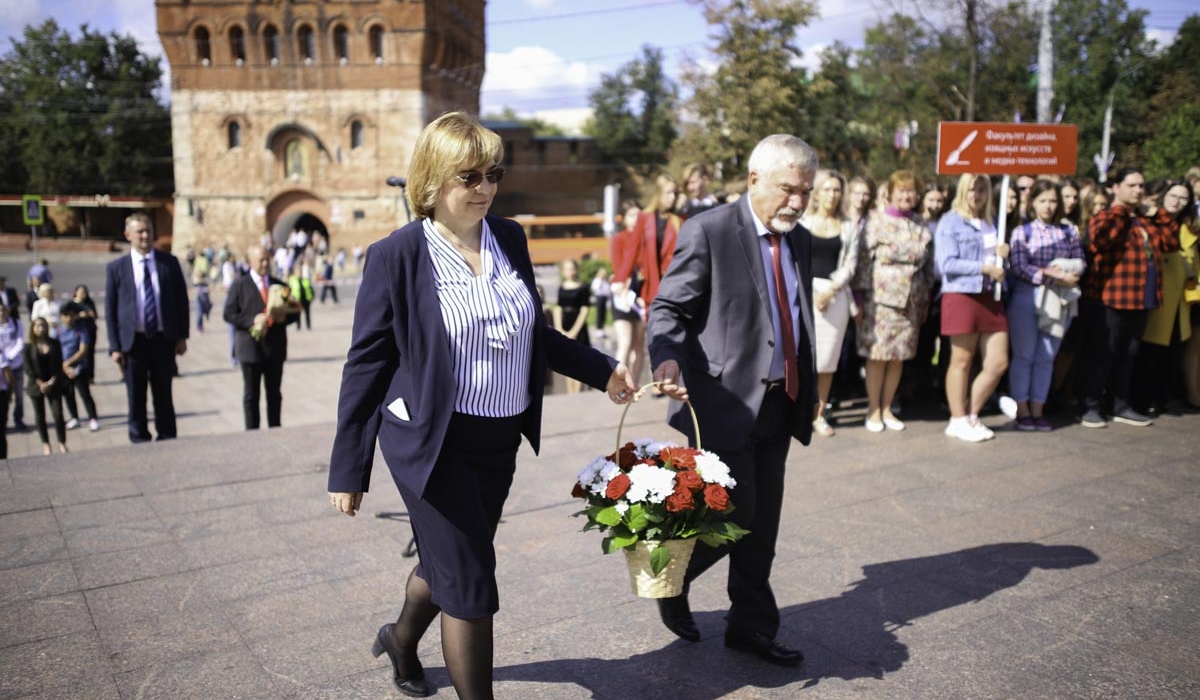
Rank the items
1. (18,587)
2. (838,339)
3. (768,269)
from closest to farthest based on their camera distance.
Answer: (768,269)
(18,587)
(838,339)

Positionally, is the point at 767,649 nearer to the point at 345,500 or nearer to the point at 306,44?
the point at 345,500

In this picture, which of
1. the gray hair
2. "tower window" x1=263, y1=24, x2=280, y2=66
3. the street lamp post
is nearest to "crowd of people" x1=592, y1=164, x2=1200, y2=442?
the gray hair

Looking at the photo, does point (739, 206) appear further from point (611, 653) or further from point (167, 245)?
point (167, 245)

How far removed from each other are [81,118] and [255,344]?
6433cm

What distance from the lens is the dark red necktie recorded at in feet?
12.6

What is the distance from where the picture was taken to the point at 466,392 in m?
2.97

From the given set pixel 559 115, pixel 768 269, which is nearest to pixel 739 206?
pixel 768 269

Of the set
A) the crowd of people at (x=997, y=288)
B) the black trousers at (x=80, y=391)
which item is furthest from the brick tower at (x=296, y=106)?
the crowd of people at (x=997, y=288)

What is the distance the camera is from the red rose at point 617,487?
10.4 ft

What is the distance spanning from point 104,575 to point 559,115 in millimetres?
147859

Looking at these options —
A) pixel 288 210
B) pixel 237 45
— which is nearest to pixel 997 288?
pixel 288 210

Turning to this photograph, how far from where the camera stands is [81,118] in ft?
206

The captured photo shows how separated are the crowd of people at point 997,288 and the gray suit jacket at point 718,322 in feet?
11.1

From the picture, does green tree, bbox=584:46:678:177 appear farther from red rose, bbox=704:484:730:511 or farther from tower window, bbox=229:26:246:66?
red rose, bbox=704:484:730:511
